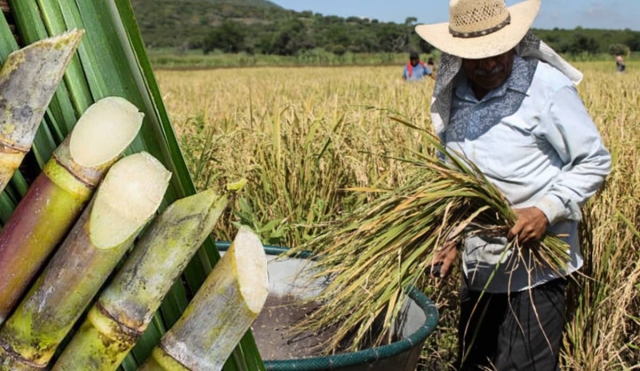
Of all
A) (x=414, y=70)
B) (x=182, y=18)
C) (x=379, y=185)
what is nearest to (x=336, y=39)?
(x=182, y=18)

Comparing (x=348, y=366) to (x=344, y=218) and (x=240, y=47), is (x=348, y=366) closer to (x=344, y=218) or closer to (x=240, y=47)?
(x=344, y=218)

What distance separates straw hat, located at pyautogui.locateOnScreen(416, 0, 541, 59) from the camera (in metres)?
2.16

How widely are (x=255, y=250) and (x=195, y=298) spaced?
0.35 ft

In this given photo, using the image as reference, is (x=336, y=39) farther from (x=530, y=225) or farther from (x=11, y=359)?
(x=11, y=359)

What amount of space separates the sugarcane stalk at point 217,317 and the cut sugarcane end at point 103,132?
21cm

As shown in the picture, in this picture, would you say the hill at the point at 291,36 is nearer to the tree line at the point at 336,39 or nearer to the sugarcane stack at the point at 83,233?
the tree line at the point at 336,39

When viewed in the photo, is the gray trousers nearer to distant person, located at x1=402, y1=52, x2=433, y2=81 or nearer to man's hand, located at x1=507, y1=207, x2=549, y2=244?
man's hand, located at x1=507, y1=207, x2=549, y2=244

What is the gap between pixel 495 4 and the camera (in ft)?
7.45

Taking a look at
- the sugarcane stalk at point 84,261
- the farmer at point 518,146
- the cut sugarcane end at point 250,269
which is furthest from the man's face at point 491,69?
the sugarcane stalk at point 84,261

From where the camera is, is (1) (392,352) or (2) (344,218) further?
(2) (344,218)

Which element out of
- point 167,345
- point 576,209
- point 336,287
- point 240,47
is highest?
point 167,345

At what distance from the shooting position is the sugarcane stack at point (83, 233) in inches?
31.8

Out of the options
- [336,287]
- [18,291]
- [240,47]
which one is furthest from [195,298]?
[240,47]

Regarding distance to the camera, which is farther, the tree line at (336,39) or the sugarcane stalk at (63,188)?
the tree line at (336,39)
